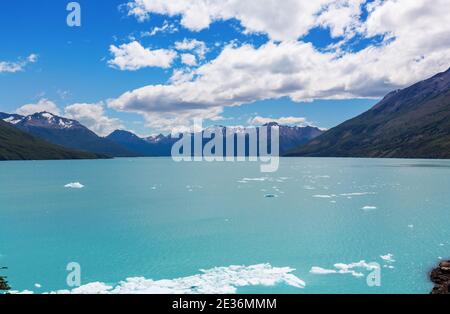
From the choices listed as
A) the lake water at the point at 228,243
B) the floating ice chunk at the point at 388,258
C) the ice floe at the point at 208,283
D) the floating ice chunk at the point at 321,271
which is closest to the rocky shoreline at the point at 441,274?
the lake water at the point at 228,243

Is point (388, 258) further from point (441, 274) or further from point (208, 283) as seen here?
point (208, 283)

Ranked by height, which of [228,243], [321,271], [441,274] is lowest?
[228,243]

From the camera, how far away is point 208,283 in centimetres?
2764

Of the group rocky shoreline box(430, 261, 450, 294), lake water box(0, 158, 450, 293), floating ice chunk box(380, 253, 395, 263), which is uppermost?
rocky shoreline box(430, 261, 450, 294)

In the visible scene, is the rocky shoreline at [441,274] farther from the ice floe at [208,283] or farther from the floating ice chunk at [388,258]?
the ice floe at [208,283]

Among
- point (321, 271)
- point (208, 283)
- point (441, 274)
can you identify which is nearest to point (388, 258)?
point (441, 274)

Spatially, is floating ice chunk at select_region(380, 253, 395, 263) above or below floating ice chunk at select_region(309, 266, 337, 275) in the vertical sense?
above

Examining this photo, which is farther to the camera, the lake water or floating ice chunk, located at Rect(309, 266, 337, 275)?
floating ice chunk, located at Rect(309, 266, 337, 275)

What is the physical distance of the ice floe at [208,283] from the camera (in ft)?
86.3

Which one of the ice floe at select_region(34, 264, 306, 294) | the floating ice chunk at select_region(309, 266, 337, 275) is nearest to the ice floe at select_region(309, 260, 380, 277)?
the floating ice chunk at select_region(309, 266, 337, 275)

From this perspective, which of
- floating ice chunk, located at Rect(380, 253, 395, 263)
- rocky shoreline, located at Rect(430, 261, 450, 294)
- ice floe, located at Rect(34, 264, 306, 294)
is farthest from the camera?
floating ice chunk, located at Rect(380, 253, 395, 263)

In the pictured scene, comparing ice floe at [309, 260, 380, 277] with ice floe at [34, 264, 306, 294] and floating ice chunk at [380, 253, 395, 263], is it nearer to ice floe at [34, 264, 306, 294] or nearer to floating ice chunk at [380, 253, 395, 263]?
floating ice chunk at [380, 253, 395, 263]

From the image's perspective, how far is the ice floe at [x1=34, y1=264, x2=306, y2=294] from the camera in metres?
26.3

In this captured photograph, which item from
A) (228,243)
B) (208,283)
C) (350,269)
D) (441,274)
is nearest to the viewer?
(208,283)
